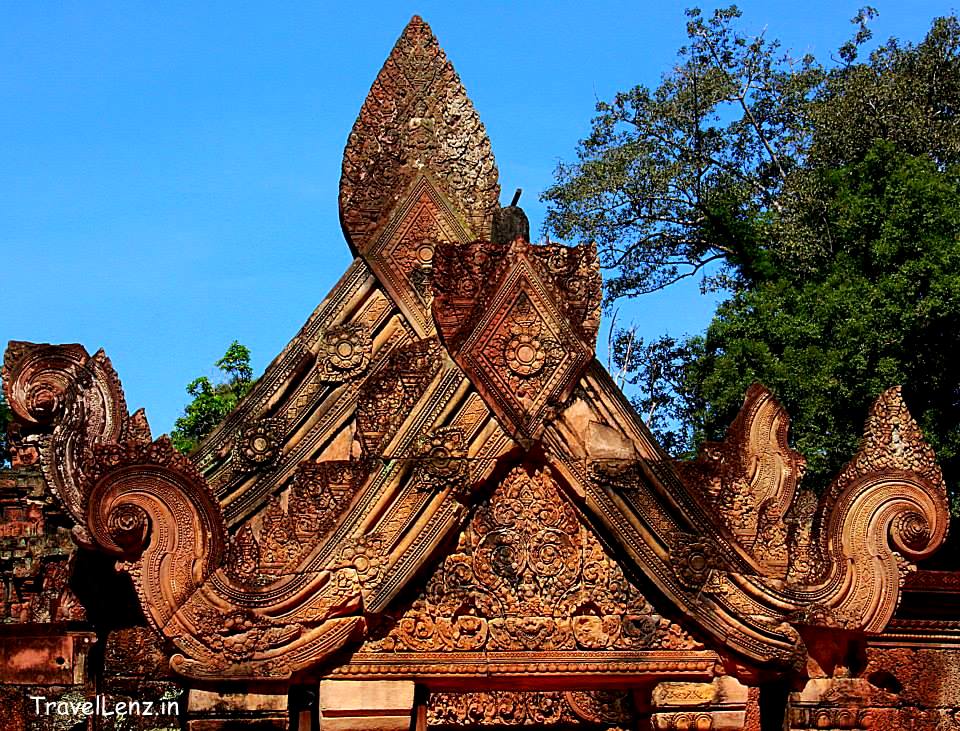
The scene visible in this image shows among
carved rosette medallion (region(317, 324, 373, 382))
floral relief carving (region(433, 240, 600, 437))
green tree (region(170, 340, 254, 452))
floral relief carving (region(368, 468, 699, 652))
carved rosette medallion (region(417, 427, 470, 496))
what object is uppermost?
green tree (region(170, 340, 254, 452))

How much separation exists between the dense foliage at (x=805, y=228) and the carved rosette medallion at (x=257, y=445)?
572 inches

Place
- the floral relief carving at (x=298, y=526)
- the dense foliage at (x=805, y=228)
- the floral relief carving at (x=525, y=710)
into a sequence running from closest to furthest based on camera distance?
the floral relief carving at (x=298, y=526) → the floral relief carving at (x=525, y=710) → the dense foliage at (x=805, y=228)

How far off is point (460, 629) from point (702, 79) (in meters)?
28.7

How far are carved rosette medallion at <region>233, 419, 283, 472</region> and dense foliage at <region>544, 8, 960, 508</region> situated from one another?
14.5 m

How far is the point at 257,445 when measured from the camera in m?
8.75

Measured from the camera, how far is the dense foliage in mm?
22172

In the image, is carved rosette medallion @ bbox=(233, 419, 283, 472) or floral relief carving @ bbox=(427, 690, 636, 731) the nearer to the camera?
carved rosette medallion @ bbox=(233, 419, 283, 472)

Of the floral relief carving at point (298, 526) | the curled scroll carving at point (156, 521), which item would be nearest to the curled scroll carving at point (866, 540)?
the floral relief carving at point (298, 526)

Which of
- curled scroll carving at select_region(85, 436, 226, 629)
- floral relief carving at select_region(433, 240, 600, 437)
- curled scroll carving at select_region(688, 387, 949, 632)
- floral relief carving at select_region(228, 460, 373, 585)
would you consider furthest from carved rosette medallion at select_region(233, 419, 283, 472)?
curled scroll carving at select_region(688, 387, 949, 632)

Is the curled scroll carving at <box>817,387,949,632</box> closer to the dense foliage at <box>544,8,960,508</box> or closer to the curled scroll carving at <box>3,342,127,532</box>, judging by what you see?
the curled scroll carving at <box>3,342,127,532</box>

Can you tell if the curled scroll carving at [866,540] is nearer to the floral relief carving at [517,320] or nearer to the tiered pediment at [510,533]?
the tiered pediment at [510,533]

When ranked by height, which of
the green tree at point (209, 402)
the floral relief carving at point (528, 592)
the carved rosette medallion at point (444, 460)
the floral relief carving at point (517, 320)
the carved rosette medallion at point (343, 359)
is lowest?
the floral relief carving at point (528, 592)

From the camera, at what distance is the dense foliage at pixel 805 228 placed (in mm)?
22172

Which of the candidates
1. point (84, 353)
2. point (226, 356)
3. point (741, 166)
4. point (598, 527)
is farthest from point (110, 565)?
point (741, 166)
